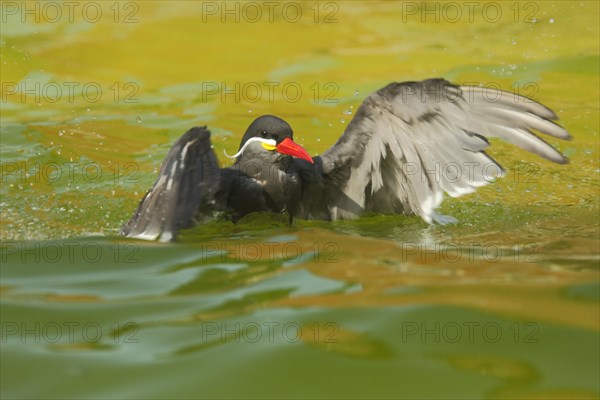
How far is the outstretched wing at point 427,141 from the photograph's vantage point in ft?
20.0

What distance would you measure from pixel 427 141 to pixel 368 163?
1.60 feet

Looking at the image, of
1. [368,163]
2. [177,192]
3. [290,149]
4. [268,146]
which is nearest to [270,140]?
[268,146]

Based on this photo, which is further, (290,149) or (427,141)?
(290,149)

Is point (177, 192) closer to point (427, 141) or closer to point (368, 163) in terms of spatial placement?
point (368, 163)

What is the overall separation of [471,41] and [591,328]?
8436 mm

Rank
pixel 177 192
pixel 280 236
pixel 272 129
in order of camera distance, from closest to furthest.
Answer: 1. pixel 177 192
2. pixel 280 236
3. pixel 272 129

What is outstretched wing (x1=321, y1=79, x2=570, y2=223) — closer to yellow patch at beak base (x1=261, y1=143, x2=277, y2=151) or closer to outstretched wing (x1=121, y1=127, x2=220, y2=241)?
yellow patch at beak base (x1=261, y1=143, x2=277, y2=151)

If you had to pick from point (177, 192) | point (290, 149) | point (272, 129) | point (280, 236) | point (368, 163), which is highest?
point (272, 129)

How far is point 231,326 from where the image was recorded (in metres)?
4.16

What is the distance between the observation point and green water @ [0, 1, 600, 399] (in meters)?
3.67

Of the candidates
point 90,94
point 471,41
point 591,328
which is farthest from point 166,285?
point 471,41

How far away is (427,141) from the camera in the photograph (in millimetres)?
6375

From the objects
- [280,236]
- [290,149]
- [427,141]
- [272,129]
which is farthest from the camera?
[272,129]

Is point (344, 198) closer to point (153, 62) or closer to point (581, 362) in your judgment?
point (581, 362)
